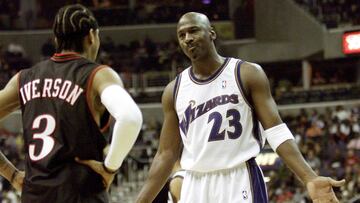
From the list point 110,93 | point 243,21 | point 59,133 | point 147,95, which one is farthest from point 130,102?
point 243,21

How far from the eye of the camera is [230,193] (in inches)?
188

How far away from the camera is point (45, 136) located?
3.70 meters

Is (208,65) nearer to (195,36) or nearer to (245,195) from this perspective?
(195,36)

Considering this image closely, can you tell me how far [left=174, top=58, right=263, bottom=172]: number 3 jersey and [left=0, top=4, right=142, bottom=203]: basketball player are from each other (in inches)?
46.5

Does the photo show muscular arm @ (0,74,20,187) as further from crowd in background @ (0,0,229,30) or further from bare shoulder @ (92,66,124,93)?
crowd in background @ (0,0,229,30)

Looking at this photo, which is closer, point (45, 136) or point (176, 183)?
point (45, 136)

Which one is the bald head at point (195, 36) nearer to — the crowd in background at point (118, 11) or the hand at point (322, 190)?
the hand at point (322, 190)

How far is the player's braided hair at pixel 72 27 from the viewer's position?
12.4 feet

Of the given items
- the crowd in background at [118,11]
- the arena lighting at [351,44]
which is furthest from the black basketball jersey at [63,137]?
the crowd in background at [118,11]

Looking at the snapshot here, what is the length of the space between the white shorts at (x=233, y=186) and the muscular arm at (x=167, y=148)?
0.30m

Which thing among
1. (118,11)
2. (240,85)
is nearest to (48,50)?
(118,11)

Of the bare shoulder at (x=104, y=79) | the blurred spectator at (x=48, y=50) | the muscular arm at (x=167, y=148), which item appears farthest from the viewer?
the blurred spectator at (x=48, y=50)

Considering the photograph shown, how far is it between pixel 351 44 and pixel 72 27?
55.8 ft

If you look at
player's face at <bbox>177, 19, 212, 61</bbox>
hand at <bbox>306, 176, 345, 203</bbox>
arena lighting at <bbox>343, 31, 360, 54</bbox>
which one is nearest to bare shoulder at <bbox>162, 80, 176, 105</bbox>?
player's face at <bbox>177, 19, 212, 61</bbox>
